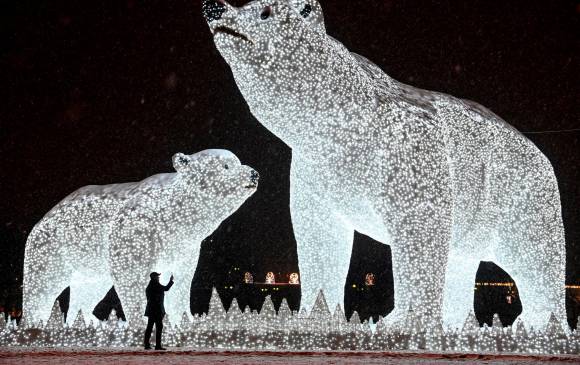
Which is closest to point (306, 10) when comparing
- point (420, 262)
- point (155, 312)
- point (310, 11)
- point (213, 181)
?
point (310, 11)

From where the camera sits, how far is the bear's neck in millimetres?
6465

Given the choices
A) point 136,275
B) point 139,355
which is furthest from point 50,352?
point 136,275

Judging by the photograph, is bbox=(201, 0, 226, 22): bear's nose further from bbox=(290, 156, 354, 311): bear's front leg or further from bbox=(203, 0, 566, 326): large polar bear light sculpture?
bbox=(290, 156, 354, 311): bear's front leg

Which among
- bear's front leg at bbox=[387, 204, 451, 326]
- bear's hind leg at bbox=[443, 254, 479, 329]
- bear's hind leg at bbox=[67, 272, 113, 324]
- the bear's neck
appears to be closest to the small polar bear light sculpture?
bear's hind leg at bbox=[67, 272, 113, 324]

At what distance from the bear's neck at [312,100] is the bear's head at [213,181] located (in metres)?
2.09

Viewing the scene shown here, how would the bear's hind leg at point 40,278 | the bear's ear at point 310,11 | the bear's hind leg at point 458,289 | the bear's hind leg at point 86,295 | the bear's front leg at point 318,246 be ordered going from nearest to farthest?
1. the bear's ear at point 310,11
2. the bear's front leg at point 318,246
3. the bear's hind leg at point 458,289
4. the bear's hind leg at point 40,278
5. the bear's hind leg at point 86,295

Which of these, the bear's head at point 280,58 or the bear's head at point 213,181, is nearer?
the bear's head at point 280,58

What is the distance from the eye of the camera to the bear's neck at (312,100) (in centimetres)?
646

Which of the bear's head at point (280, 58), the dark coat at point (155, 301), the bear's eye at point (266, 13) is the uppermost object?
the bear's eye at point (266, 13)

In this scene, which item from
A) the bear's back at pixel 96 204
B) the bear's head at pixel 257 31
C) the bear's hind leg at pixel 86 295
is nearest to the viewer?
the bear's head at pixel 257 31

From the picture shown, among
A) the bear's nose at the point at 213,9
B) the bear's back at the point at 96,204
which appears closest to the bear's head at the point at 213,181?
the bear's back at the point at 96,204

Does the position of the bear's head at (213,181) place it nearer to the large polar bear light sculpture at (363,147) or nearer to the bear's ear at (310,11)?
the large polar bear light sculpture at (363,147)

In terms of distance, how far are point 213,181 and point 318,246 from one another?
1813mm

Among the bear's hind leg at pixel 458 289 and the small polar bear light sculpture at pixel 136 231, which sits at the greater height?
the small polar bear light sculpture at pixel 136 231
